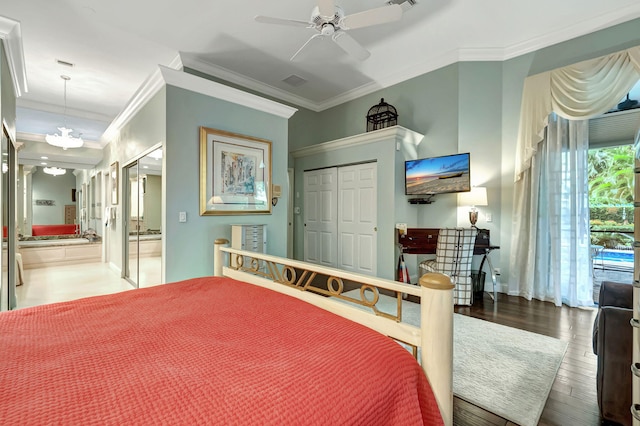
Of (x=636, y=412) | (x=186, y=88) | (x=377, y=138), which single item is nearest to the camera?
(x=636, y=412)

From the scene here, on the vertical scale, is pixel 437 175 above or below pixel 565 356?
above

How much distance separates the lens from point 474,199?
382 cm

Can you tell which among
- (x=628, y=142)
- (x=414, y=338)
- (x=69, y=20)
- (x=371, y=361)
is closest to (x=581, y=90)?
(x=628, y=142)

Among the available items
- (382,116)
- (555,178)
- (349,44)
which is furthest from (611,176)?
(349,44)

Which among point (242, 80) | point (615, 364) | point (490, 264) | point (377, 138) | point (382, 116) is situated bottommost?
point (615, 364)

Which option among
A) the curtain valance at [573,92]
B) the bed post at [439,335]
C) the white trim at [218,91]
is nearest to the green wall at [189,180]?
the white trim at [218,91]

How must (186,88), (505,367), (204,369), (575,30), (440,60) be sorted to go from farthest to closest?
(440,60)
(575,30)
(186,88)
(505,367)
(204,369)

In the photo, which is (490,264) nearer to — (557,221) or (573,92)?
(557,221)

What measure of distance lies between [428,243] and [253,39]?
350 centimetres

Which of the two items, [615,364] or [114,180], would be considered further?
[114,180]

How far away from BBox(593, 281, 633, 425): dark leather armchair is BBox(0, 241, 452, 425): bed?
1.05 metres

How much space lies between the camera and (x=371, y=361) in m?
0.98

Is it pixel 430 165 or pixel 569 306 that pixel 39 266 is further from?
pixel 569 306

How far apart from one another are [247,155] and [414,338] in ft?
10.3
